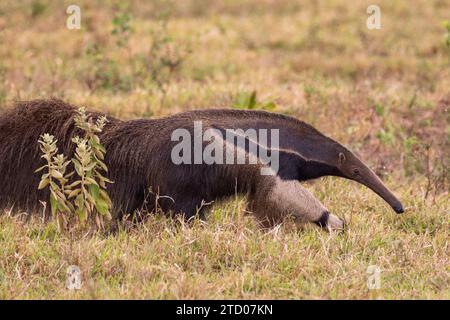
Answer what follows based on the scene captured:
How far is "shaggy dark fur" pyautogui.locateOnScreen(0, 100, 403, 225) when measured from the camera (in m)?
6.02

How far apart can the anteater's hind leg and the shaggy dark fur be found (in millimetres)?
15

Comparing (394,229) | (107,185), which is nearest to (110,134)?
(107,185)

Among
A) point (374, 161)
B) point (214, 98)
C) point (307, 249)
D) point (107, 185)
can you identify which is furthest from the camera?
point (214, 98)

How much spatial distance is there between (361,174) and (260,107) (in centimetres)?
208

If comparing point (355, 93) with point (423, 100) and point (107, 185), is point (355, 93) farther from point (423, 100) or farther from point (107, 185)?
point (107, 185)

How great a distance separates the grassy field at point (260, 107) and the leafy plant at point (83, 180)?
175 millimetres

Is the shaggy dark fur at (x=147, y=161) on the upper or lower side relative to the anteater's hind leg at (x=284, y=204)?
upper

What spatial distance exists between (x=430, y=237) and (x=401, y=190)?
132 cm

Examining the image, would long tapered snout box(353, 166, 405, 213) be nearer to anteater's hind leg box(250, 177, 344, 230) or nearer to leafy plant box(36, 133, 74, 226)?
anteater's hind leg box(250, 177, 344, 230)

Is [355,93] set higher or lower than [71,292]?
higher

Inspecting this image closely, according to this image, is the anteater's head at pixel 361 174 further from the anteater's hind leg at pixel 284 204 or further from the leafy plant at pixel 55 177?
the leafy plant at pixel 55 177

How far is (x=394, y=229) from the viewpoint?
664 cm

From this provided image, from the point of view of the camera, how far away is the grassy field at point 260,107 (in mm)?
5285

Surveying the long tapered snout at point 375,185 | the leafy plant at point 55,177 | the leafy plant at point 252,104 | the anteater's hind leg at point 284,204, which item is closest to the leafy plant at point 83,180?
the leafy plant at point 55,177
